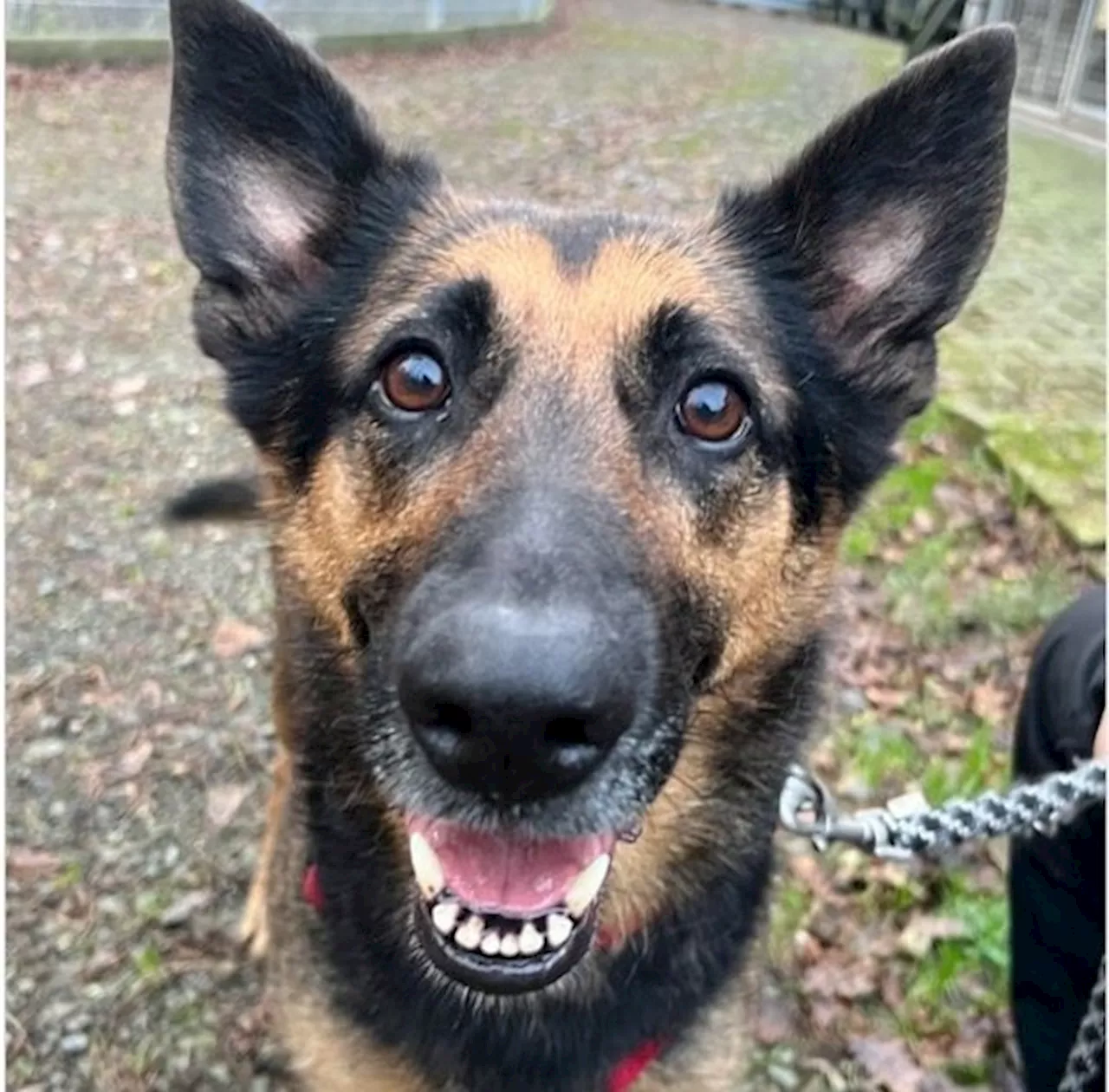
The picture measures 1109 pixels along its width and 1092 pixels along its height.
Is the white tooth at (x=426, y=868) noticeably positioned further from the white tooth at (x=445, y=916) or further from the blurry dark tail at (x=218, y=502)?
the blurry dark tail at (x=218, y=502)

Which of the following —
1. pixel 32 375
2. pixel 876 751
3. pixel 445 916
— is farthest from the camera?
pixel 32 375

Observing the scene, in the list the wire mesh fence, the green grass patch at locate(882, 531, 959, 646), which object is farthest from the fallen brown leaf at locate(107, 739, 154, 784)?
the wire mesh fence

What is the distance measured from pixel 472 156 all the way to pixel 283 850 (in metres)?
10.3

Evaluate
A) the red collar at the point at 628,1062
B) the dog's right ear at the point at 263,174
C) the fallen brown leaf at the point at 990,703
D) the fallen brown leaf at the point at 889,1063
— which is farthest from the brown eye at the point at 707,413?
the fallen brown leaf at the point at 990,703

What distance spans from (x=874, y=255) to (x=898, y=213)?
0.38 feet

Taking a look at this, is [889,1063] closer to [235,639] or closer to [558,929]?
[558,929]

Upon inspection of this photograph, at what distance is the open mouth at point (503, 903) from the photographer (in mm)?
2322

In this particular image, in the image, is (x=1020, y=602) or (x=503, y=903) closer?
(x=503, y=903)

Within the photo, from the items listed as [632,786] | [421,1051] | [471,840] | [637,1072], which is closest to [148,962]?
[421,1051]

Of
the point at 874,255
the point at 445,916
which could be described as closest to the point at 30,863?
the point at 445,916

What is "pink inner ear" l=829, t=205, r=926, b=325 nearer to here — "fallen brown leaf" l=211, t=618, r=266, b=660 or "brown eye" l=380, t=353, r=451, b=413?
"brown eye" l=380, t=353, r=451, b=413

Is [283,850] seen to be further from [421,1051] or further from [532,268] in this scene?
[532,268]

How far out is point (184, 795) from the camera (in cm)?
457

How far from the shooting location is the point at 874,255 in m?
2.93
